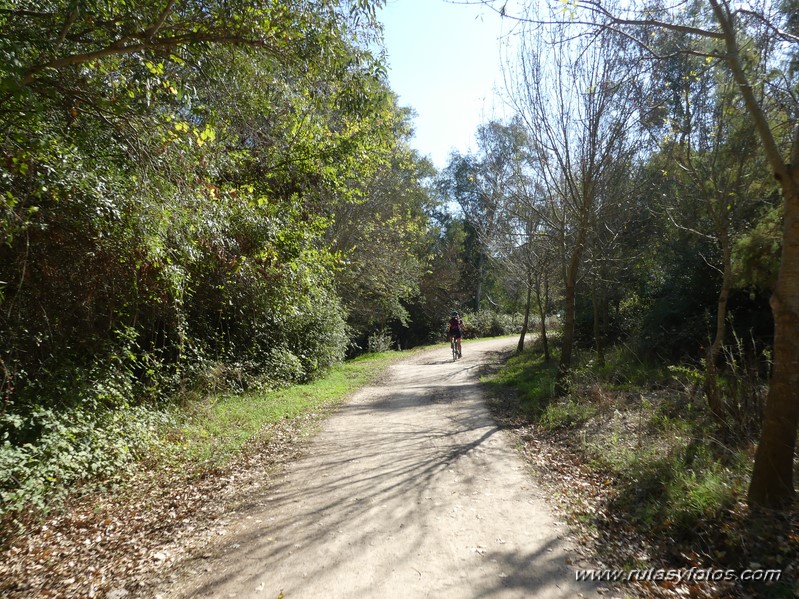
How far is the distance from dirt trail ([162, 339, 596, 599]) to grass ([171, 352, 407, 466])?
131 cm

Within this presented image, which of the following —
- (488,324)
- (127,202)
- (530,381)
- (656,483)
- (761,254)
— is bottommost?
(656,483)

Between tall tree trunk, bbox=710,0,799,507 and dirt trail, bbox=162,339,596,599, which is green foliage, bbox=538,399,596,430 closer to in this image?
dirt trail, bbox=162,339,596,599

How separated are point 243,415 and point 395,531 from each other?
535cm

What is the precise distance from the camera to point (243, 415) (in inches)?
349

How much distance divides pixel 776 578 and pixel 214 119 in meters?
9.13

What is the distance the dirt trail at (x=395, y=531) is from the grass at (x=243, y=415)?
A: 4.31 feet

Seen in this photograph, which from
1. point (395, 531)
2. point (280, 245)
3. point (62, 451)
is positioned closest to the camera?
point (395, 531)

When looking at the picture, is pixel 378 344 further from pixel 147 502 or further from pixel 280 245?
pixel 147 502

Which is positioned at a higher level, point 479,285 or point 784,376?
point 479,285

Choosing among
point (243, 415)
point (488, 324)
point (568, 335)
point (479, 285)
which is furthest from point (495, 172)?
point (479, 285)

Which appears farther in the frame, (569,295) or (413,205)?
(413,205)

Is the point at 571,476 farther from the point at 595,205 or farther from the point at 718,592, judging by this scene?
the point at 595,205

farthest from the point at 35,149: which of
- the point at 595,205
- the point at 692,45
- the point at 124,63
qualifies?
the point at 595,205

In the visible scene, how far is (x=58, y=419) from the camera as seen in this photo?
18.4ft
